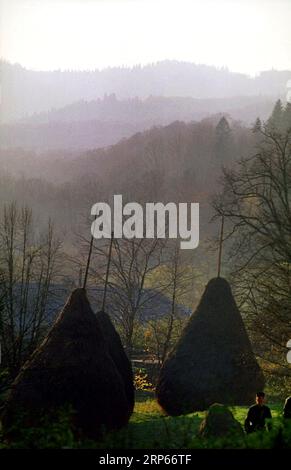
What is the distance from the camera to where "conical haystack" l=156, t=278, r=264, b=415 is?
50.9 ft

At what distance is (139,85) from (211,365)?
1100 inches

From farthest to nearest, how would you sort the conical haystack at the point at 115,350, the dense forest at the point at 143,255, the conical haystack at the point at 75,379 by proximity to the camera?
the conical haystack at the point at 115,350 → the dense forest at the point at 143,255 → the conical haystack at the point at 75,379

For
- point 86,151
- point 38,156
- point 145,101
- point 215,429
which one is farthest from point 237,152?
point 215,429

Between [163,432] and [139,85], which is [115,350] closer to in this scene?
[163,432]

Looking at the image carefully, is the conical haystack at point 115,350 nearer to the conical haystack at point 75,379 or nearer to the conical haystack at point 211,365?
the conical haystack at point 211,365

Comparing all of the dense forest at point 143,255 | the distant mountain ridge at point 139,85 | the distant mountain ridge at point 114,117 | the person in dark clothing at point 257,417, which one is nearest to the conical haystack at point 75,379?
the dense forest at point 143,255

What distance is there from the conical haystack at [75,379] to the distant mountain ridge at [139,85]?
55.9ft

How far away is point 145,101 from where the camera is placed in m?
41.5

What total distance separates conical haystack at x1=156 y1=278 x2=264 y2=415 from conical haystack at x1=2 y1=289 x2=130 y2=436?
3095mm

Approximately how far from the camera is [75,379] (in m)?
12.1

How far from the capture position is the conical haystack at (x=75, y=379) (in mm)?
11734

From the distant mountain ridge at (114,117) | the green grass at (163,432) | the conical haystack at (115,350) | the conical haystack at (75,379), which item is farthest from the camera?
the distant mountain ridge at (114,117)
